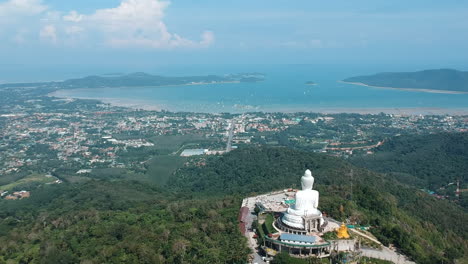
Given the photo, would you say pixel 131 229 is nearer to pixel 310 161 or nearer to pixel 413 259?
pixel 413 259

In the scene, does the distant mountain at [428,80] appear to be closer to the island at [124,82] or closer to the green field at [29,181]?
the island at [124,82]

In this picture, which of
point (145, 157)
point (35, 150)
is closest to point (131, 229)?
point (145, 157)

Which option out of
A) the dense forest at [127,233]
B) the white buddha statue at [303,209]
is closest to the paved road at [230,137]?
the dense forest at [127,233]

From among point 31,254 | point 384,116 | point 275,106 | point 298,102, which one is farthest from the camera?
point 298,102

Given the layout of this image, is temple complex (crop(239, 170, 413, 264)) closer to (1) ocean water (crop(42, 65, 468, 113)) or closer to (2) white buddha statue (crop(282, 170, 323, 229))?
(2) white buddha statue (crop(282, 170, 323, 229))

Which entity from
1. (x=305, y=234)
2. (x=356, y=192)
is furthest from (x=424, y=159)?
(x=305, y=234)

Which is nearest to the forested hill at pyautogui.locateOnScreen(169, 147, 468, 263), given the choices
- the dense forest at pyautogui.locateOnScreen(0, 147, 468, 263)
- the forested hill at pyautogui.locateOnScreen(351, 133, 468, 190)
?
the dense forest at pyautogui.locateOnScreen(0, 147, 468, 263)

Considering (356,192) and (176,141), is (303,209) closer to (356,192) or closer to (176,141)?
(356,192)
